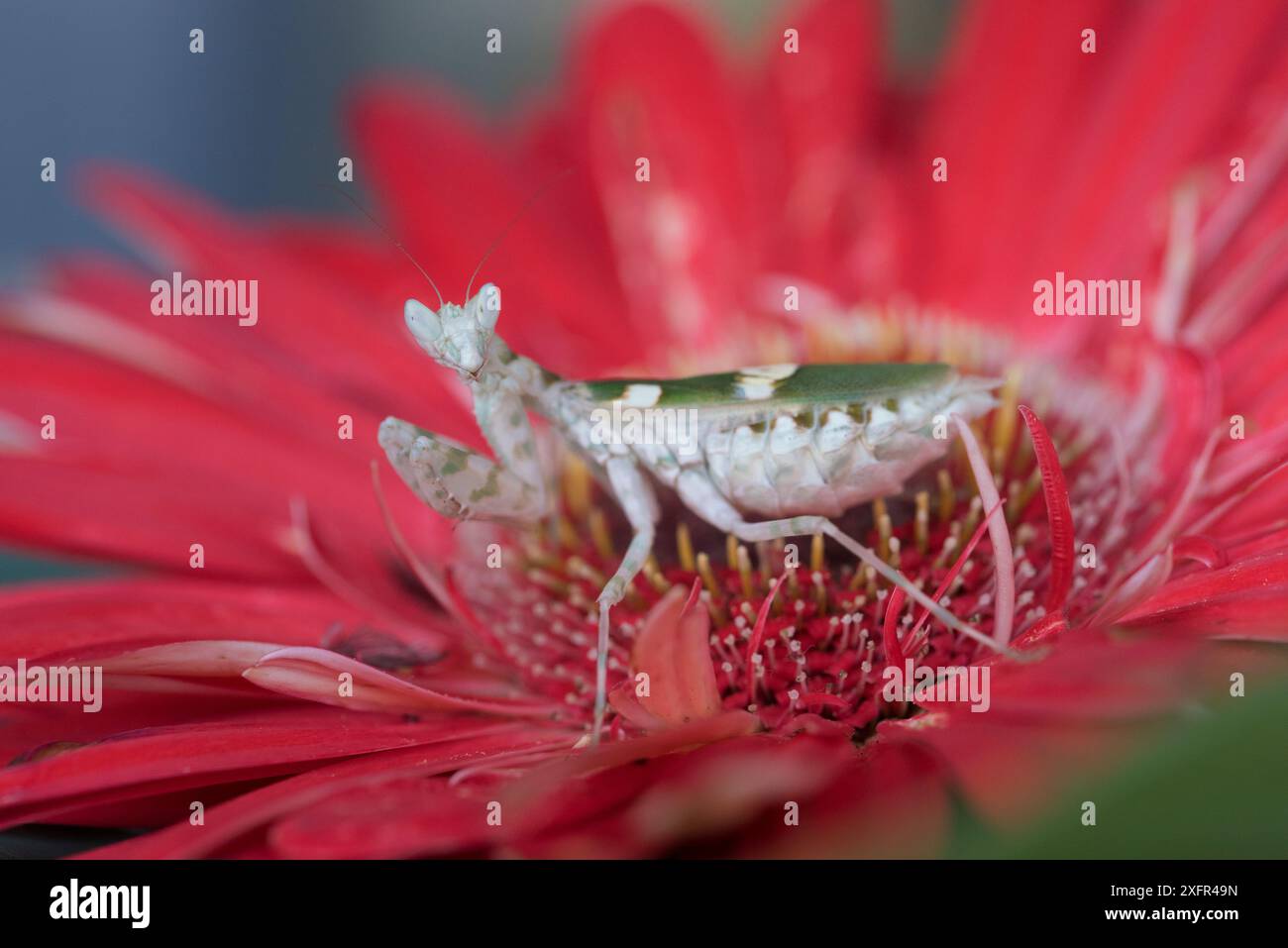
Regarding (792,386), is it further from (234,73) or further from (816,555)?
(234,73)

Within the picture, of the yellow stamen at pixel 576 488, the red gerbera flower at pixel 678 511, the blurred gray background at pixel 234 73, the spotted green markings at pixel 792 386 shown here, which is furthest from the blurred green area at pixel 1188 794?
the blurred gray background at pixel 234 73

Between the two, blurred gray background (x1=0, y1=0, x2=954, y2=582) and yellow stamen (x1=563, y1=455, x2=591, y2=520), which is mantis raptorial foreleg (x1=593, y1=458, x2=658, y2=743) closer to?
yellow stamen (x1=563, y1=455, x2=591, y2=520)

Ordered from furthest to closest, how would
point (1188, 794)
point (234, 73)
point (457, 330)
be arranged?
point (234, 73)
point (457, 330)
point (1188, 794)

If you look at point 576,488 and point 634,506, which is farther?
point 576,488

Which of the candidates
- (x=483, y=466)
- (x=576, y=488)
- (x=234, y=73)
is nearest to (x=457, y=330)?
(x=483, y=466)

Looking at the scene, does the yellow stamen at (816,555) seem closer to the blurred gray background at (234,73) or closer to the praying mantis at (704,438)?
the praying mantis at (704,438)

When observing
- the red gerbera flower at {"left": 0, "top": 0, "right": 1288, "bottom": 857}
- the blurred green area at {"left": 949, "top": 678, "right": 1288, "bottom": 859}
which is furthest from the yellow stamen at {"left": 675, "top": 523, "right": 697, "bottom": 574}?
the blurred green area at {"left": 949, "top": 678, "right": 1288, "bottom": 859}
